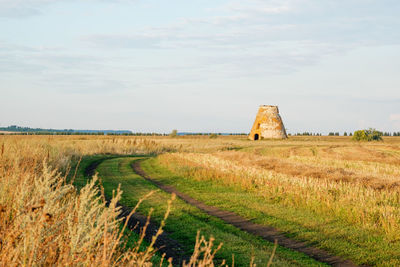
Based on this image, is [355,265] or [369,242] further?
[369,242]

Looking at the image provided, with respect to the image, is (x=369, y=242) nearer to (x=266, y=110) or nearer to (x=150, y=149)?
(x=150, y=149)

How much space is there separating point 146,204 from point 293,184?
620 cm

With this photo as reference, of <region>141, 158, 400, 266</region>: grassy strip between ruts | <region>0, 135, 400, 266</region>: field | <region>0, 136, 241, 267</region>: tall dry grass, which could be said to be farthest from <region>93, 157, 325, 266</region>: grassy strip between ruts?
<region>141, 158, 400, 266</region>: grassy strip between ruts

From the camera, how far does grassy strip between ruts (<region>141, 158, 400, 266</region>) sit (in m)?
9.43

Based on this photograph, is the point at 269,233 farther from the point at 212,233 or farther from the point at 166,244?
the point at 166,244

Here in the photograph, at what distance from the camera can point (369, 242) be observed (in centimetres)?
1017

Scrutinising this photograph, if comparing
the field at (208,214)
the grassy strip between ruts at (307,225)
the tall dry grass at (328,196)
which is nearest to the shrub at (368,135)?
the field at (208,214)

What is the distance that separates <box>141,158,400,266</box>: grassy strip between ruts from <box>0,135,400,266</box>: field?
3 cm

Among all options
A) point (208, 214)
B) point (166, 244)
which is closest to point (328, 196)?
point (208, 214)

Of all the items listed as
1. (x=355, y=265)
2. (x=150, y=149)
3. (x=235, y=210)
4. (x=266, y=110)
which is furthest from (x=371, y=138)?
(x=355, y=265)

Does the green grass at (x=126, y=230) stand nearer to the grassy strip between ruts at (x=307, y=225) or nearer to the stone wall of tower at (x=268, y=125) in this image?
the grassy strip between ruts at (x=307, y=225)

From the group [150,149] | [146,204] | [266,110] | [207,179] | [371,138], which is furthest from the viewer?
[266,110]

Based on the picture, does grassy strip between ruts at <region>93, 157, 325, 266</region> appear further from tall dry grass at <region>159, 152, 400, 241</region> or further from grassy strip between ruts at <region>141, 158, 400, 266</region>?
tall dry grass at <region>159, 152, 400, 241</region>

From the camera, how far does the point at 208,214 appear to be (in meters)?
13.5
